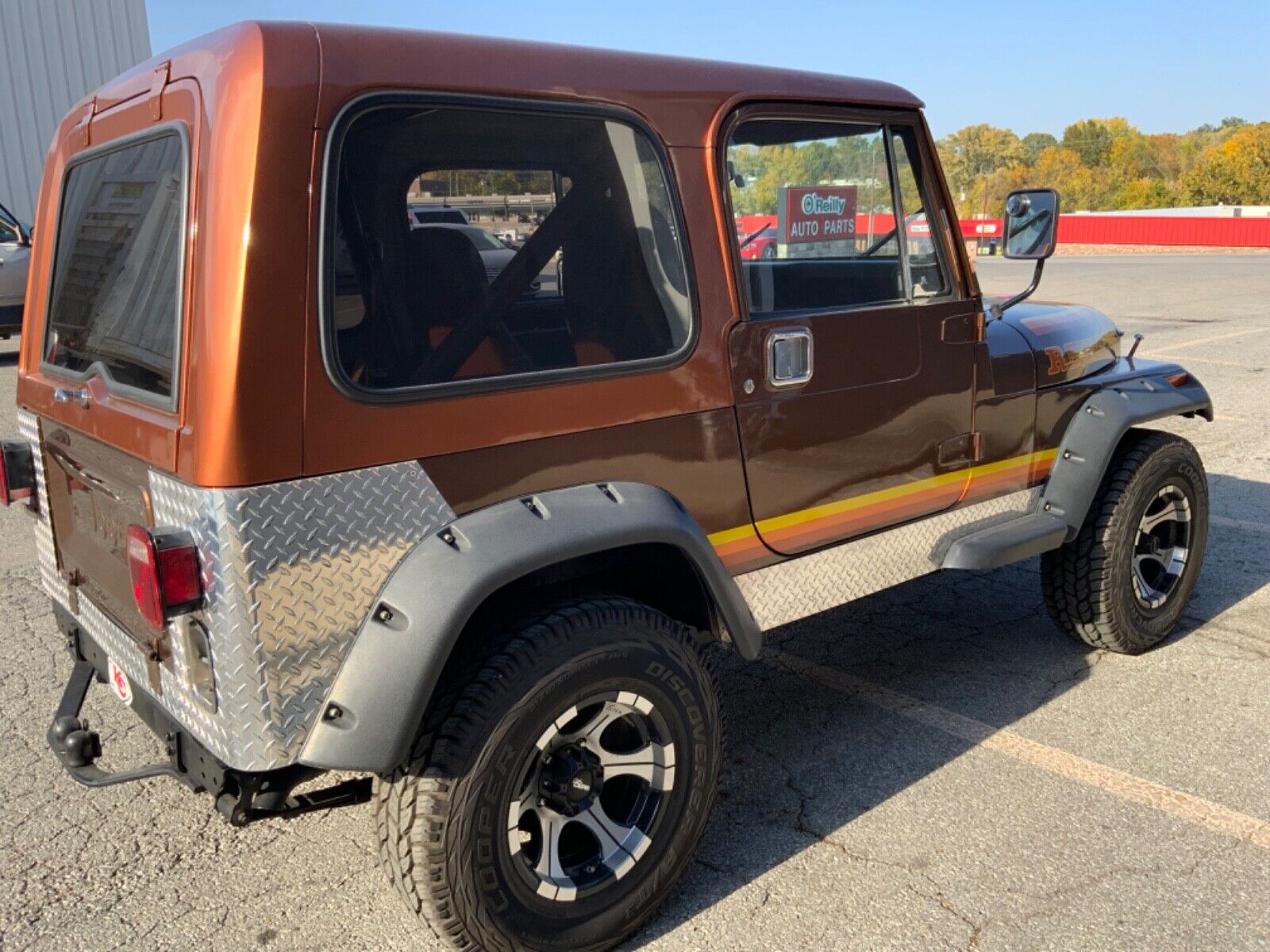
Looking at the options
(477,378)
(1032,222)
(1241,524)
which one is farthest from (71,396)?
(1241,524)

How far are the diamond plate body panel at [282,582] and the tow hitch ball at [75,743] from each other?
557 mm

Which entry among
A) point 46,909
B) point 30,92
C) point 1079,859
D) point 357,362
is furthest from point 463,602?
point 30,92

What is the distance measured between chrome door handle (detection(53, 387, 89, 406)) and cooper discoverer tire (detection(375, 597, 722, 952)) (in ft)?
3.66

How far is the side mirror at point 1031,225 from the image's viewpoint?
11.2ft

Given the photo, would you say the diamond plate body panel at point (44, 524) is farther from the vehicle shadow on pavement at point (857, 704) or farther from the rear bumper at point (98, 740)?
the vehicle shadow on pavement at point (857, 704)

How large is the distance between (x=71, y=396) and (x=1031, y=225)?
280cm

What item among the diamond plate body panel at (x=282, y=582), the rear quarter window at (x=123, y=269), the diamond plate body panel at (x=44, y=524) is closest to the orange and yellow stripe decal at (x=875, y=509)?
the diamond plate body panel at (x=282, y=582)

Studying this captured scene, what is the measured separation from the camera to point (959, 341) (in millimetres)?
3326

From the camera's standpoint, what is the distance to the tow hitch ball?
2.59 meters

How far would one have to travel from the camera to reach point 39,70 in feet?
56.9

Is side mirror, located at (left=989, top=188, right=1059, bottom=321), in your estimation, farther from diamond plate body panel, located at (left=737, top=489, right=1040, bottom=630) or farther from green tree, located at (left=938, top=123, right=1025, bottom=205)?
green tree, located at (left=938, top=123, right=1025, bottom=205)

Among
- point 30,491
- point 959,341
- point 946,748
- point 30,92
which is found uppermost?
point 30,92

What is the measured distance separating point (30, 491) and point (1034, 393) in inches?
122

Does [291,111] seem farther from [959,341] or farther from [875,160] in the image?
[959,341]
